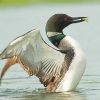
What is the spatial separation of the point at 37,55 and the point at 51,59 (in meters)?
0.28

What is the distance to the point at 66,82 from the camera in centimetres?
1493

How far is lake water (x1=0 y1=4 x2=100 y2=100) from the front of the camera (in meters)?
14.6

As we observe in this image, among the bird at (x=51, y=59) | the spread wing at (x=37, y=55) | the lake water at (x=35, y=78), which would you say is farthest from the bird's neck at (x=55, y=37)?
the lake water at (x=35, y=78)

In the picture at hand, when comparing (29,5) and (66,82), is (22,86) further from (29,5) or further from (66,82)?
(29,5)

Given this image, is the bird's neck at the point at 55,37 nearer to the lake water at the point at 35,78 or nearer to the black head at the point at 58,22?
the black head at the point at 58,22

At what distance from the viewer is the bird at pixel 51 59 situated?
1459 centimetres

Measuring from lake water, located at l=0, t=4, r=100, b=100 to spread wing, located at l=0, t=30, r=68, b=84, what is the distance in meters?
0.41

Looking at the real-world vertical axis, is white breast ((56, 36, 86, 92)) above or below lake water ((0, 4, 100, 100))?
above

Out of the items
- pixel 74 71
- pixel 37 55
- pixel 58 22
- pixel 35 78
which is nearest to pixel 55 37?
pixel 58 22

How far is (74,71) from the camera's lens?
14.8 m

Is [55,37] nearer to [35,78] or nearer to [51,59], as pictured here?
[51,59]

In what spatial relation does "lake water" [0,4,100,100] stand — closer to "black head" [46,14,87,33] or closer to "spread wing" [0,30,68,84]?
"spread wing" [0,30,68,84]

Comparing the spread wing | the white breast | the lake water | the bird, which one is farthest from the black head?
the lake water

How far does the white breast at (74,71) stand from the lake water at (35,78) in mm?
195
